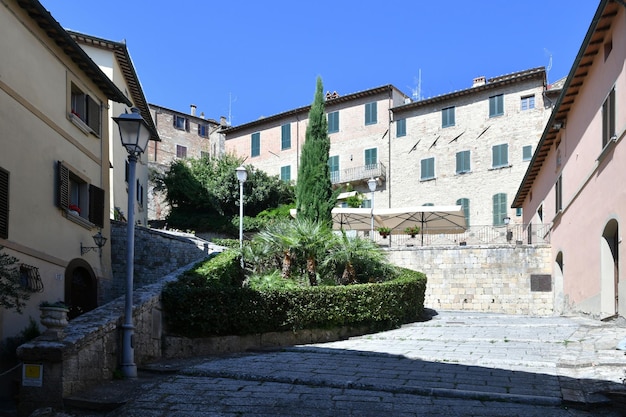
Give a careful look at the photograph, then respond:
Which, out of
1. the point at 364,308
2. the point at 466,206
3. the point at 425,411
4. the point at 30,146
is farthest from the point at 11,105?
the point at 466,206

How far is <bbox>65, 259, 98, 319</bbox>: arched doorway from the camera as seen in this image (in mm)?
14173

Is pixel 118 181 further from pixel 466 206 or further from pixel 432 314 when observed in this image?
pixel 466 206

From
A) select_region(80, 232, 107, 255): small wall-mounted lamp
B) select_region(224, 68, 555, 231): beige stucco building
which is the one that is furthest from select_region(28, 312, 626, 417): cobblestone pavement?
select_region(224, 68, 555, 231): beige stucco building

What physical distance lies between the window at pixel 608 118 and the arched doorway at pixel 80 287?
1257 cm

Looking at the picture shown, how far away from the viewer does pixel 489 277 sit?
23516 millimetres

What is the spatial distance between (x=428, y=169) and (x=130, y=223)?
1225 inches

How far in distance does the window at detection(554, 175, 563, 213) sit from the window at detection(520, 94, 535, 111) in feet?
46.5

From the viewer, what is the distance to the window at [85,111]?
15.4 m

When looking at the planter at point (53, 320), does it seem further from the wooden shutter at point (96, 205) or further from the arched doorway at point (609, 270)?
the arched doorway at point (609, 270)

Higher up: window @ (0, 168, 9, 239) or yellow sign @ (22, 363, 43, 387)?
window @ (0, 168, 9, 239)

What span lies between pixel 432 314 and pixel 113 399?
12.7 m

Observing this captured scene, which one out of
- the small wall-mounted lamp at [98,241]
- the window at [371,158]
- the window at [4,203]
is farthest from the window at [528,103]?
the window at [4,203]

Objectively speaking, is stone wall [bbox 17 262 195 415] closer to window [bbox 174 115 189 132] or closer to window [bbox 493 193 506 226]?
window [bbox 493 193 506 226]

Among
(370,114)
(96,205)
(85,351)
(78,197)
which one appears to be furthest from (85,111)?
(370,114)
